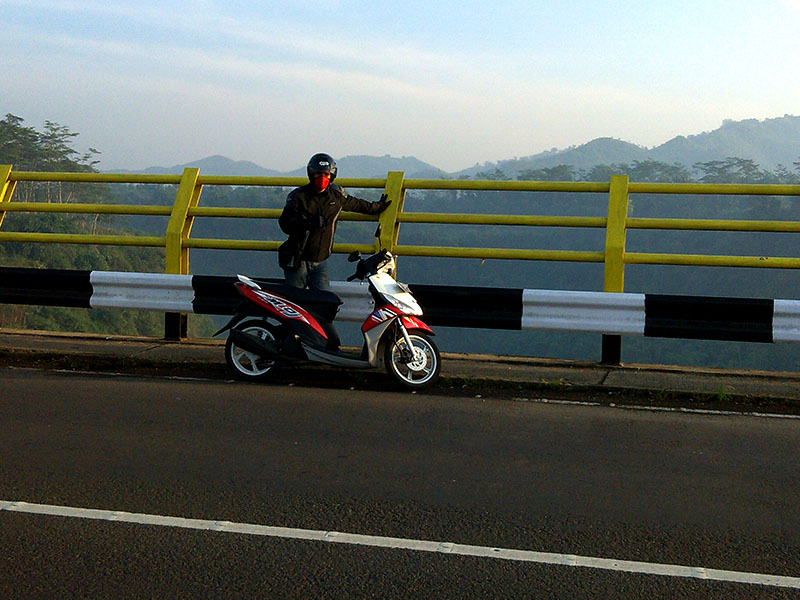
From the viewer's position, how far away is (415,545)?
13.7 feet

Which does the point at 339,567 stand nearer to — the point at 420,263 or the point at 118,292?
the point at 118,292

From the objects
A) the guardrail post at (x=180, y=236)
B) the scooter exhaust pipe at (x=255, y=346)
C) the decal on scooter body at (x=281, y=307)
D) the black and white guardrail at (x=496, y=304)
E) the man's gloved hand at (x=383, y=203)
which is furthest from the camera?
the guardrail post at (x=180, y=236)

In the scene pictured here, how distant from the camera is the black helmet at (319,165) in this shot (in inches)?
338

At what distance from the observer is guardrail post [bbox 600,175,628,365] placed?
884 centimetres

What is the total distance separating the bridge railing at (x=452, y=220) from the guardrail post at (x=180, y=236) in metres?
0.01

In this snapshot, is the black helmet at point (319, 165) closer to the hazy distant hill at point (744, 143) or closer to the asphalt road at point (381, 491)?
the asphalt road at point (381, 491)

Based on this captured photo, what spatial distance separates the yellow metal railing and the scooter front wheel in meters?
1.48

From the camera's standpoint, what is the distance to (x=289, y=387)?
26.2 feet

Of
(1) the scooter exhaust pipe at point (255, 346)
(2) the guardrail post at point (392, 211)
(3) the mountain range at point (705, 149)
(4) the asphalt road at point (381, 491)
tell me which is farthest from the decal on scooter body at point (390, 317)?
(3) the mountain range at point (705, 149)

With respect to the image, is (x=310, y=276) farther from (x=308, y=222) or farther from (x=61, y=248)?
(x=61, y=248)

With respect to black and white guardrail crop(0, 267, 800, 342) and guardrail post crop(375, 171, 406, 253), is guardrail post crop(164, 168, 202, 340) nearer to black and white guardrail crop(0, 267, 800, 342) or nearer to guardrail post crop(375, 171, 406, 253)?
black and white guardrail crop(0, 267, 800, 342)

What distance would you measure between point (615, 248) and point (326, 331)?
8.93 ft

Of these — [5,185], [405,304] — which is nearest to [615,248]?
[405,304]

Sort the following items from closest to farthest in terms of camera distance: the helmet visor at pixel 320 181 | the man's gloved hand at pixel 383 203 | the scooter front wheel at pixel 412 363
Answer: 1. the scooter front wheel at pixel 412 363
2. the helmet visor at pixel 320 181
3. the man's gloved hand at pixel 383 203
